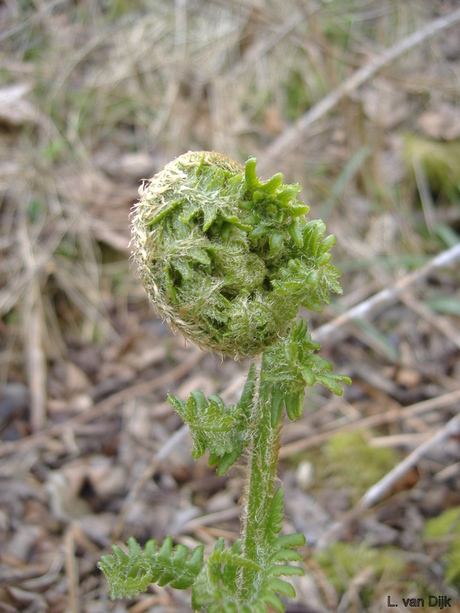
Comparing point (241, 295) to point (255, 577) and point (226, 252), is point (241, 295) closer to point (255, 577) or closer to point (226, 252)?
point (226, 252)

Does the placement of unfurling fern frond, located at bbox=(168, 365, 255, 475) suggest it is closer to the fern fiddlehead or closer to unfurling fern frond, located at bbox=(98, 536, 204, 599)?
the fern fiddlehead

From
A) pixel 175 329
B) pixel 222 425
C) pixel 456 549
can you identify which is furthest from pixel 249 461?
pixel 456 549

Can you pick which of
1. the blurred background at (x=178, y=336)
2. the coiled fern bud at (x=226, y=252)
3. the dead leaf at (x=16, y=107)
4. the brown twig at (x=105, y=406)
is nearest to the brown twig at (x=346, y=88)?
the blurred background at (x=178, y=336)

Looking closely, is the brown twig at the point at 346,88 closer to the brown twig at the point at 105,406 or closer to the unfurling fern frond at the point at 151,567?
the brown twig at the point at 105,406

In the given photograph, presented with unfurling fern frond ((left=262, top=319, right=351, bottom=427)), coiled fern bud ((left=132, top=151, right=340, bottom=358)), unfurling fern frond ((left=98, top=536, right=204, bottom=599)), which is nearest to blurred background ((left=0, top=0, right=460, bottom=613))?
unfurling fern frond ((left=98, top=536, right=204, bottom=599))

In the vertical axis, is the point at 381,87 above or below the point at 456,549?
above

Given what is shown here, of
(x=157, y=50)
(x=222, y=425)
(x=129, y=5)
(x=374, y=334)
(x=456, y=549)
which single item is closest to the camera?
(x=222, y=425)

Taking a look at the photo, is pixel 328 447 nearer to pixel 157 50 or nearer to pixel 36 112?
pixel 36 112
